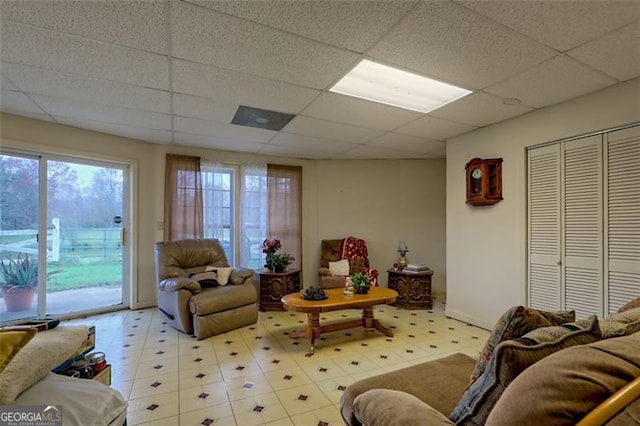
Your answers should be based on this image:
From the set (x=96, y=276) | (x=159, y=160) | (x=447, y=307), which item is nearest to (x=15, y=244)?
(x=96, y=276)

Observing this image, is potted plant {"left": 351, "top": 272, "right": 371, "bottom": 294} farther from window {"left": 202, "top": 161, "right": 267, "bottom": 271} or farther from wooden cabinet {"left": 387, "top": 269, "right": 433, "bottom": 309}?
window {"left": 202, "top": 161, "right": 267, "bottom": 271}

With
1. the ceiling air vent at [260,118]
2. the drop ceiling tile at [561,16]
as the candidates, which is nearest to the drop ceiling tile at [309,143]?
the ceiling air vent at [260,118]

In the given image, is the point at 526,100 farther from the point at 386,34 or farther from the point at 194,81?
the point at 194,81

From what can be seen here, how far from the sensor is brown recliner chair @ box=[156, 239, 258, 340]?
3.28 meters

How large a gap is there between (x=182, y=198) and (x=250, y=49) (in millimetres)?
3052

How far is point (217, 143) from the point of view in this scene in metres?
4.36

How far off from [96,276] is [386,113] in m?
4.24

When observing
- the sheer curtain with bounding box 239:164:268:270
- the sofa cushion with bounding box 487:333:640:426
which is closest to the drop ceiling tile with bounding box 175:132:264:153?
the sheer curtain with bounding box 239:164:268:270

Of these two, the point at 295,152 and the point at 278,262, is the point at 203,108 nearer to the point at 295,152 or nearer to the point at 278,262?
the point at 295,152

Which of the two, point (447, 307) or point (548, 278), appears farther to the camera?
point (447, 307)

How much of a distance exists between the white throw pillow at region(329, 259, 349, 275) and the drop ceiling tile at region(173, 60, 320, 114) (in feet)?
8.64

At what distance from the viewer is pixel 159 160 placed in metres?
4.43

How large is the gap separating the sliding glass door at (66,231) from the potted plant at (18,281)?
0.05ft

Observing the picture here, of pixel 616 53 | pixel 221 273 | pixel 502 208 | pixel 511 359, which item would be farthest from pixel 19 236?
pixel 616 53
